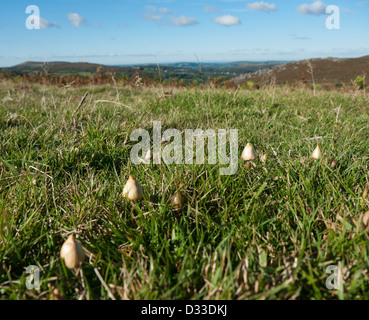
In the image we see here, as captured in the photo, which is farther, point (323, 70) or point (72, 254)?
point (323, 70)

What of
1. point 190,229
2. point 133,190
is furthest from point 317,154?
point 133,190

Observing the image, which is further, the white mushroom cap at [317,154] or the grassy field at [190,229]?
the white mushroom cap at [317,154]

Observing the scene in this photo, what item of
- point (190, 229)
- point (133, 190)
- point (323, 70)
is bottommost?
point (190, 229)

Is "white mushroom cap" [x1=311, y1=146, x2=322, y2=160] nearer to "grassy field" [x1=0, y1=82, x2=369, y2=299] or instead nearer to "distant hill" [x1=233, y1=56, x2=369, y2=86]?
"grassy field" [x1=0, y1=82, x2=369, y2=299]

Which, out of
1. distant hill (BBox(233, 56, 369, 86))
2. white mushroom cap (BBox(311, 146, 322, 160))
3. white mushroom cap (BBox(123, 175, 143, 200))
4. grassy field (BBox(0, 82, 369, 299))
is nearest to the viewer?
grassy field (BBox(0, 82, 369, 299))

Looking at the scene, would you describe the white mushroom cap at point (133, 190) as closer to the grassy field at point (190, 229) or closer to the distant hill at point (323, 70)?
the grassy field at point (190, 229)

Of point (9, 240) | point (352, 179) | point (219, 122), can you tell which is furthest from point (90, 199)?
point (219, 122)

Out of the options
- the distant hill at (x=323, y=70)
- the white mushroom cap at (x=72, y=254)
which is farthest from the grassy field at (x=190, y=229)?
the distant hill at (x=323, y=70)

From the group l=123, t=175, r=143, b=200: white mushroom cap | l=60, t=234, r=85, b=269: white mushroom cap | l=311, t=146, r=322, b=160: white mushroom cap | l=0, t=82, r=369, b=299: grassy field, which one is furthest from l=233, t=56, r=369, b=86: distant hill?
l=60, t=234, r=85, b=269: white mushroom cap

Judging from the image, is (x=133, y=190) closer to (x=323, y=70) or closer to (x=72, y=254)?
(x=72, y=254)

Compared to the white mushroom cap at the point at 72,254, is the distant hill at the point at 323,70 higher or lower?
higher
